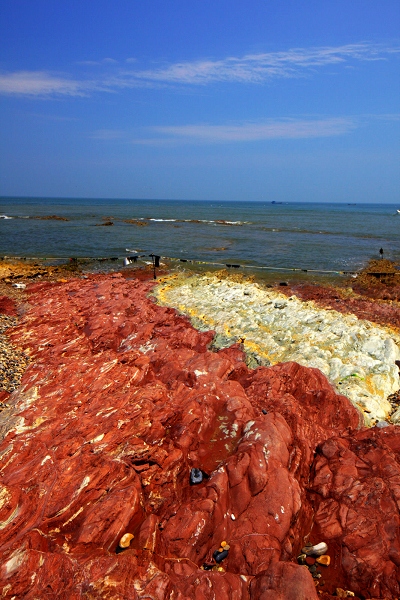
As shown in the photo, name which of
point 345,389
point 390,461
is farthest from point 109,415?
point 345,389

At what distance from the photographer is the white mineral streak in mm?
12734

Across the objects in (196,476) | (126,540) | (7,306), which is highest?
(7,306)

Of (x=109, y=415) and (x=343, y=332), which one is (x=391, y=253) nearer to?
Result: (x=343, y=332)

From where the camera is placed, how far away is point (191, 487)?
7.70 meters

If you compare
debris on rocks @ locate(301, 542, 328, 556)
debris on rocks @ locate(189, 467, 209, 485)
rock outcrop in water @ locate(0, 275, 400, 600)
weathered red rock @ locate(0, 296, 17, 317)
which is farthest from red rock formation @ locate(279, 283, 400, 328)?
weathered red rock @ locate(0, 296, 17, 317)

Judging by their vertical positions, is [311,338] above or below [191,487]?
above

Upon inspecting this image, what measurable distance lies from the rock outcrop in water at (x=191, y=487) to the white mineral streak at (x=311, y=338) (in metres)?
1.64

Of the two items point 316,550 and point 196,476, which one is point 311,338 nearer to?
point 196,476

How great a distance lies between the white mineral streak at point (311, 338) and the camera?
12.7m

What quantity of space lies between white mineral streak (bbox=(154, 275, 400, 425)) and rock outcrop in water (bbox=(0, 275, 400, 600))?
1.64 m

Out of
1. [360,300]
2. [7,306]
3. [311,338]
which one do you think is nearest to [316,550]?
[311,338]

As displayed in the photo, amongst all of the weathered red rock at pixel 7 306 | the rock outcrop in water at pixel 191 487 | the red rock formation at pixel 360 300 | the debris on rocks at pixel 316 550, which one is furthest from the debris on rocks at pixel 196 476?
the weathered red rock at pixel 7 306

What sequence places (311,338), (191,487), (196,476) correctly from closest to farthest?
(191,487)
(196,476)
(311,338)

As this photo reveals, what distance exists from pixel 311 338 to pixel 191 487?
9.84 meters
